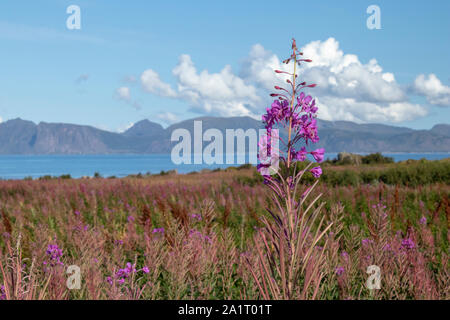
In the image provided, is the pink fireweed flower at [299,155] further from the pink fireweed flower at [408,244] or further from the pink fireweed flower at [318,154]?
the pink fireweed flower at [408,244]

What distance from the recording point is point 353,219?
8.42m

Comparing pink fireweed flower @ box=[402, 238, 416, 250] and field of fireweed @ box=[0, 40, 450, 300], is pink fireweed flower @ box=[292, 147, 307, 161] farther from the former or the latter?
pink fireweed flower @ box=[402, 238, 416, 250]

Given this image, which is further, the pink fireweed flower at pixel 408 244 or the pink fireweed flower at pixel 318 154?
the pink fireweed flower at pixel 408 244

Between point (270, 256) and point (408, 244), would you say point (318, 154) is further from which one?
point (408, 244)

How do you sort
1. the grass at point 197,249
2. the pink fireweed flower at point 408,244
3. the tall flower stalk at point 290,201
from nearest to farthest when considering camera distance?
the tall flower stalk at point 290,201 < the grass at point 197,249 < the pink fireweed flower at point 408,244

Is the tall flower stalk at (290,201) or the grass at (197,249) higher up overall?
the tall flower stalk at (290,201)

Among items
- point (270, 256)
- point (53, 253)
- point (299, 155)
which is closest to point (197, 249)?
point (53, 253)

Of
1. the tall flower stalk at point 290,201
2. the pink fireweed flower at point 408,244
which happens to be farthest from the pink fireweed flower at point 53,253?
the pink fireweed flower at point 408,244

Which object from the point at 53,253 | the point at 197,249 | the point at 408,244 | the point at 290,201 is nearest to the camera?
the point at 290,201

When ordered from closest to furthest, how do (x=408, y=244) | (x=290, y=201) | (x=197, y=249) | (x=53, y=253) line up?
(x=290, y=201)
(x=197, y=249)
(x=53, y=253)
(x=408, y=244)

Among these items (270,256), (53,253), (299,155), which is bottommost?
(53,253)

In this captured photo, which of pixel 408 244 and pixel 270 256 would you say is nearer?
pixel 270 256
